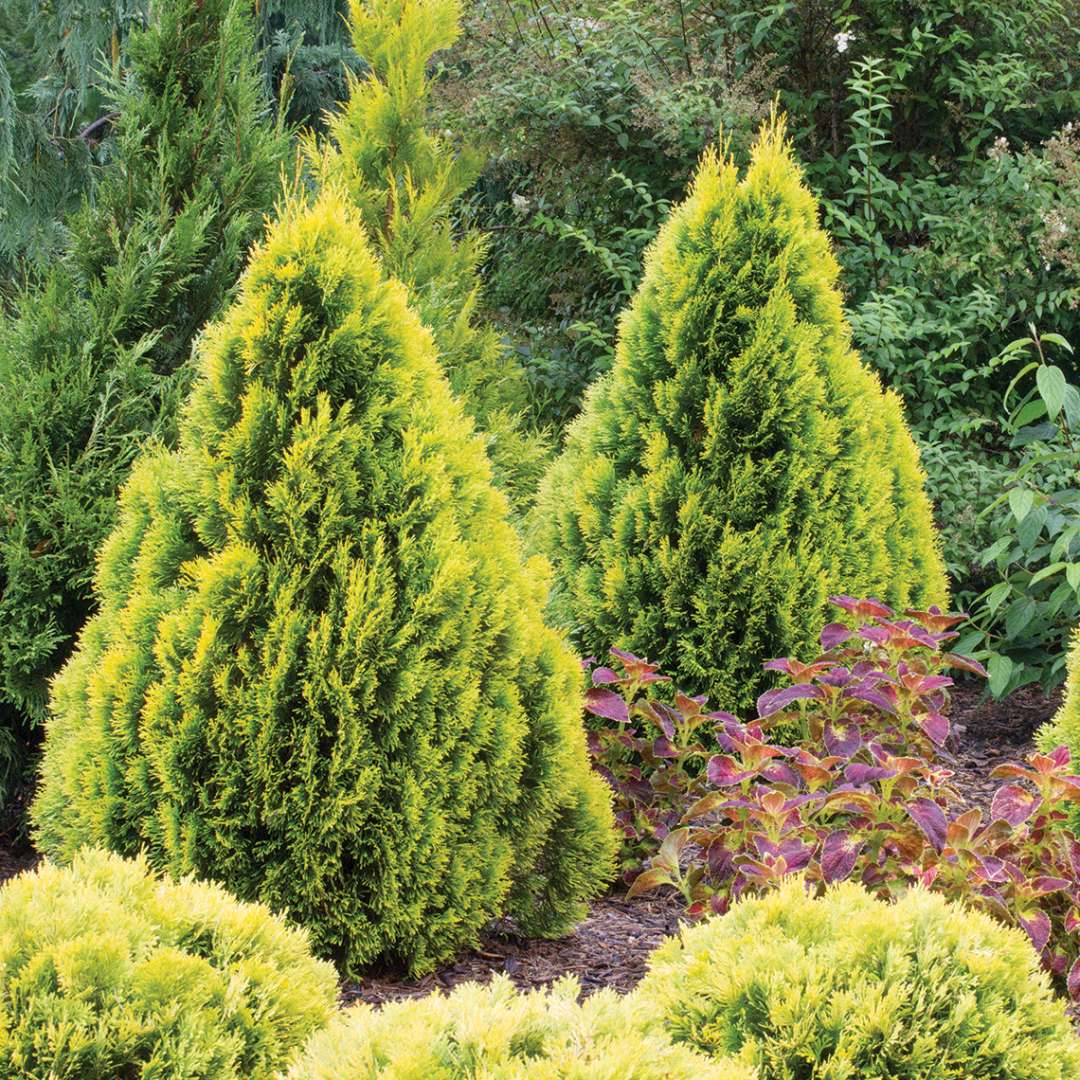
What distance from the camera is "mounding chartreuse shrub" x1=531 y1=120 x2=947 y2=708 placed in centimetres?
445

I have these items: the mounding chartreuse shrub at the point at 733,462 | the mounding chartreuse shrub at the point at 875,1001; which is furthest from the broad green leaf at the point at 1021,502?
the mounding chartreuse shrub at the point at 875,1001

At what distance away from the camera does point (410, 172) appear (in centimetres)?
530

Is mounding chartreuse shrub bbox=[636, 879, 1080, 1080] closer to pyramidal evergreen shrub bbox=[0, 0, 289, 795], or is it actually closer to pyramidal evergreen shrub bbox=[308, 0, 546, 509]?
pyramidal evergreen shrub bbox=[0, 0, 289, 795]

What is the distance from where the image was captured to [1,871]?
4137mm

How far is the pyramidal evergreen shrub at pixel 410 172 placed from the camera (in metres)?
5.16

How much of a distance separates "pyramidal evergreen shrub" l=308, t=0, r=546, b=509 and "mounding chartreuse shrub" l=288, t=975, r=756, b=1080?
139 inches

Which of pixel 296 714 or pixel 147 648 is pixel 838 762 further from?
pixel 147 648

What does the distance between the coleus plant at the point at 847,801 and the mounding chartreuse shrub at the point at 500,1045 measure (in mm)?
1188

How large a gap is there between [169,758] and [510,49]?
6.56m

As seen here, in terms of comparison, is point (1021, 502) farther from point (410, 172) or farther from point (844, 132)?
point (844, 132)

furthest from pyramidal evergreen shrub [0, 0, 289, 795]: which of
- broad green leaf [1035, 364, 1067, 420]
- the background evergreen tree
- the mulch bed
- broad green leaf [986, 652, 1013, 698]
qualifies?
broad green leaf [986, 652, 1013, 698]

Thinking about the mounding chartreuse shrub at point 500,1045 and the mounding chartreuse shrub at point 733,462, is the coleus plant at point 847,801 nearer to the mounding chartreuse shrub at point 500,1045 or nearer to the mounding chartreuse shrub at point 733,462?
the mounding chartreuse shrub at point 733,462

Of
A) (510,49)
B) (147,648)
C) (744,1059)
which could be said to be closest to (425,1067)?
(744,1059)

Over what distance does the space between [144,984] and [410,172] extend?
161 inches
